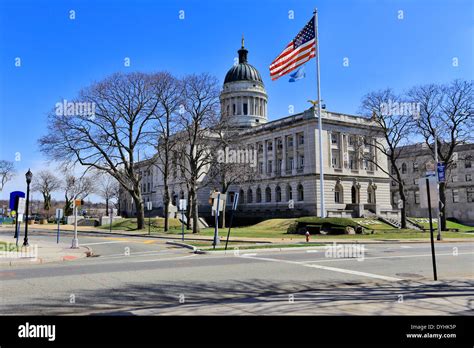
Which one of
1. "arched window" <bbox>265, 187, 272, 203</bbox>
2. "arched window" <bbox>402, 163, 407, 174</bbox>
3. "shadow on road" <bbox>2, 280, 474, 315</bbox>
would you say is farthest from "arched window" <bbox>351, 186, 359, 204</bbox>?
"shadow on road" <bbox>2, 280, 474, 315</bbox>

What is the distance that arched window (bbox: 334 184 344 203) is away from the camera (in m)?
68.7

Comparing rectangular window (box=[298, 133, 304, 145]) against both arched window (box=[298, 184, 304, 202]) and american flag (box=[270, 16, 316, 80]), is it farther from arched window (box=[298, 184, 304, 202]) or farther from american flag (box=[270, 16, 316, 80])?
american flag (box=[270, 16, 316, 80])

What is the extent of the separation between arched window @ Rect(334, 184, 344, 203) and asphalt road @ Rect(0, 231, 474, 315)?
52692 mm

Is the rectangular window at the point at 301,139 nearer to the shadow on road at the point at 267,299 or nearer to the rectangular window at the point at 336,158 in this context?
the rectangular window at the point at 336,158

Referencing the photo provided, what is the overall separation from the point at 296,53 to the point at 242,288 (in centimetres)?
3133

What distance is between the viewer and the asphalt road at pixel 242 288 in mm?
7863

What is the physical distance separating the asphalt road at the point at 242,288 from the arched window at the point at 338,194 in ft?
173

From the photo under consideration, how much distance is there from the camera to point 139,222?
50156 millimetres

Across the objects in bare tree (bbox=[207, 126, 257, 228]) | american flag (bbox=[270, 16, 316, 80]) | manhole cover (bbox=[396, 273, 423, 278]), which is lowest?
manhole cover (bbox=[396, 273, 423, 278])

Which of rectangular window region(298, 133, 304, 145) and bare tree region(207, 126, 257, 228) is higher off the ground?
rectangular window region(298, 133, 304, 145)

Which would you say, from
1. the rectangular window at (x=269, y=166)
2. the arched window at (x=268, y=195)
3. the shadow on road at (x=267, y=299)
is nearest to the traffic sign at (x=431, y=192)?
the shadow on road at (x=267, y=299)

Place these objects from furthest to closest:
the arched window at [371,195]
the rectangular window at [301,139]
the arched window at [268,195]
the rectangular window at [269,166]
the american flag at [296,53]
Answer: the rectangular window at [269,166], the arched window at [268,195], the arched window at [371,195], the rectangular window at [301,139], the american flag at [296,53]
